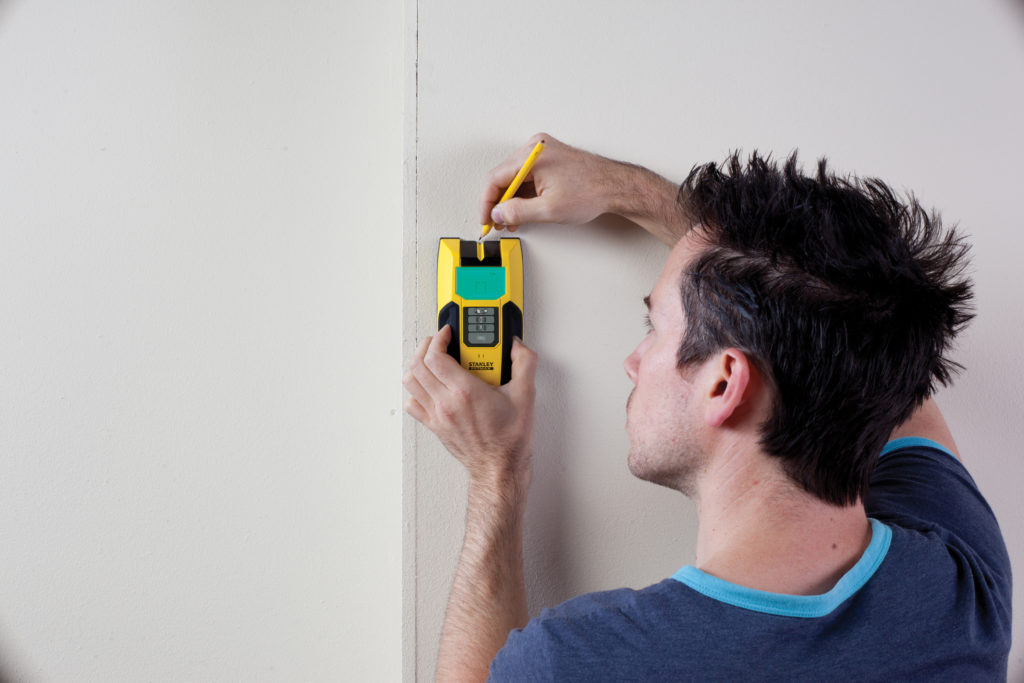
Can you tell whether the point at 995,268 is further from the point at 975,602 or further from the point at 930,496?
the point at 975,602

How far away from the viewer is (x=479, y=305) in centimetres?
112

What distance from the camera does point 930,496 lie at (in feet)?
3.40

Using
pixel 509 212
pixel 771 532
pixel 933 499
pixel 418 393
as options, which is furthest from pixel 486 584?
pixel 933 499

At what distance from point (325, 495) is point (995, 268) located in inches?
53.0

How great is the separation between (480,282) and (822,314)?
510 mm

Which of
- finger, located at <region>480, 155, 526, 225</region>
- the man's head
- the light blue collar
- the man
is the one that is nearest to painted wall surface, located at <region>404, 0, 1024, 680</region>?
finger, located at <region>480, 155, 526, 225</region>

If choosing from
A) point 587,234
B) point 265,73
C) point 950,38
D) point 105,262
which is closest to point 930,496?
point 587,234

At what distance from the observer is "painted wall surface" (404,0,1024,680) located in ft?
3.81

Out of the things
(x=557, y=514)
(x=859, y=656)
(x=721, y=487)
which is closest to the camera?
(x=859, y=656)

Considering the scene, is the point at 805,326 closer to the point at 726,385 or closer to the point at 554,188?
the point at 726,385

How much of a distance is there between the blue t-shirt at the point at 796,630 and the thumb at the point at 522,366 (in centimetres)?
36

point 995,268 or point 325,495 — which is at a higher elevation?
point 995,268

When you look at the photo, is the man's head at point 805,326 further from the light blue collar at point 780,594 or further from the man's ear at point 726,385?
the light blue collar at point 780,594

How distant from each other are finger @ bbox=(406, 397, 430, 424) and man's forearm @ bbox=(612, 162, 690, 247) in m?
0.46
